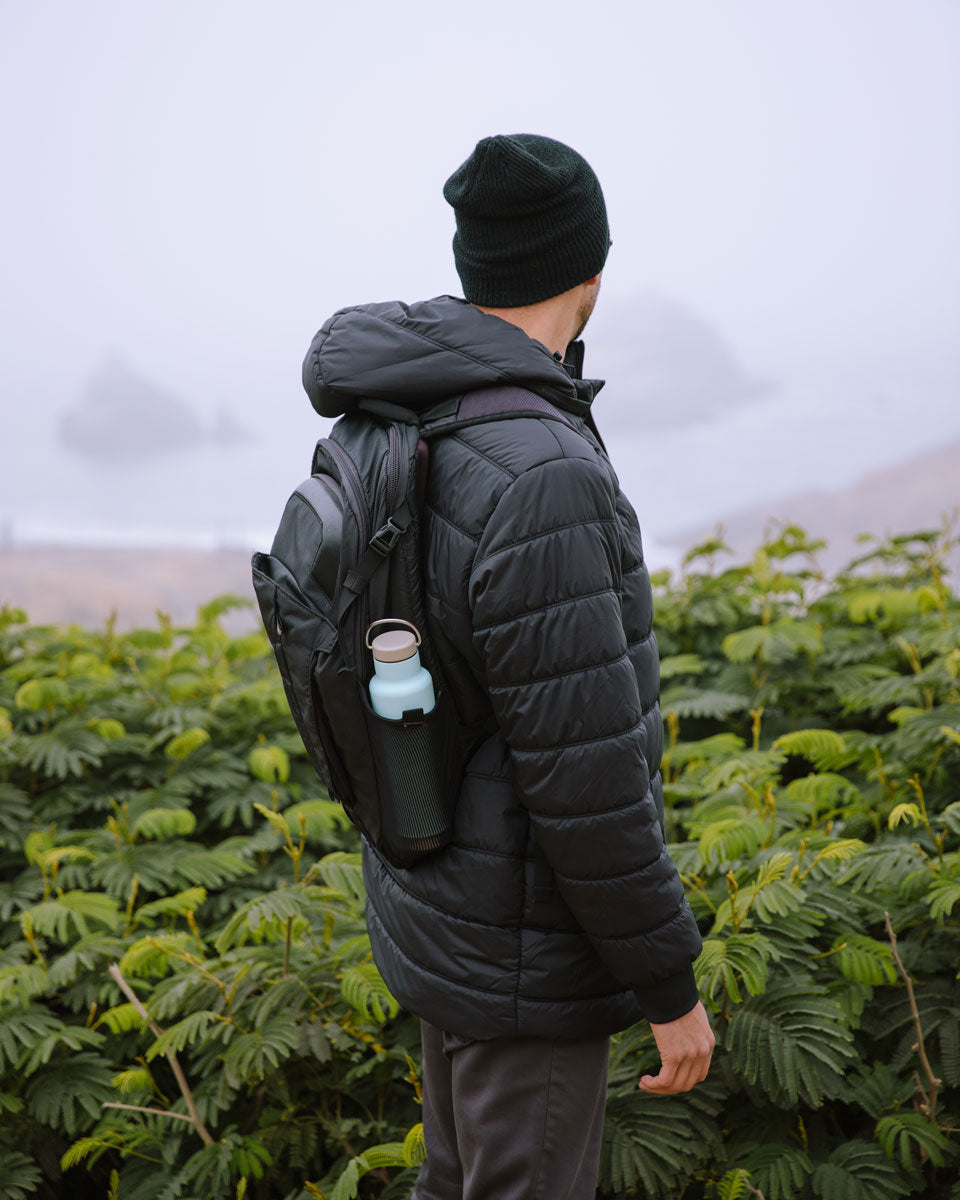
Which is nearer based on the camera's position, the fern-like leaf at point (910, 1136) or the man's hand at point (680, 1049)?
the man's hand at point (680, 1049)

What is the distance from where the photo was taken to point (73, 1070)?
A: 2.45 m

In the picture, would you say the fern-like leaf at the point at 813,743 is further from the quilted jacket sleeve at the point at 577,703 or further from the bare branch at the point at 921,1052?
the quilted jacket sleeve at the point at 577,703

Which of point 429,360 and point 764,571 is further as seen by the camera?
point 764,571

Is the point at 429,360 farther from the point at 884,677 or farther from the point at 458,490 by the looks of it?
the point at 884,677

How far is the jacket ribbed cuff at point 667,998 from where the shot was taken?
4.98ft

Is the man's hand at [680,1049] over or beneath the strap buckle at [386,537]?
beneath

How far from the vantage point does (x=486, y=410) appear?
1.54 metres

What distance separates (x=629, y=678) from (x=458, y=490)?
36 centimetres

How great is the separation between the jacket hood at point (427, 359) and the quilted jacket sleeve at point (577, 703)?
0.58 feet

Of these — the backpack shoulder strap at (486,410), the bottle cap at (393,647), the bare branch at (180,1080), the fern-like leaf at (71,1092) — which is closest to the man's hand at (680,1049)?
the bottle cap at (393,647)

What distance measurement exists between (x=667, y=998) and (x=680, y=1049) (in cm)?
8

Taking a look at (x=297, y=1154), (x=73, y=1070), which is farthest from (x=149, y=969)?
(x=297, y=1154)

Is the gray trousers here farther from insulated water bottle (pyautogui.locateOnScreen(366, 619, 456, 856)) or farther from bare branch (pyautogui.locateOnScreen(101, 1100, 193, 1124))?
bare branch (pyautogui.locateOnScreen(101, 1100, 193, 1124))

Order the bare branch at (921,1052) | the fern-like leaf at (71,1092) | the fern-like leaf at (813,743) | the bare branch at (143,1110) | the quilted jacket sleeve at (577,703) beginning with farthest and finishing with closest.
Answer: the fern-like leaf at (813,743)
the fern-like leaf at (71,1092)
the bare branch at (143,1110)
the bare branch at (921,1052)
the quilted jacket sleeve at (577,703)
